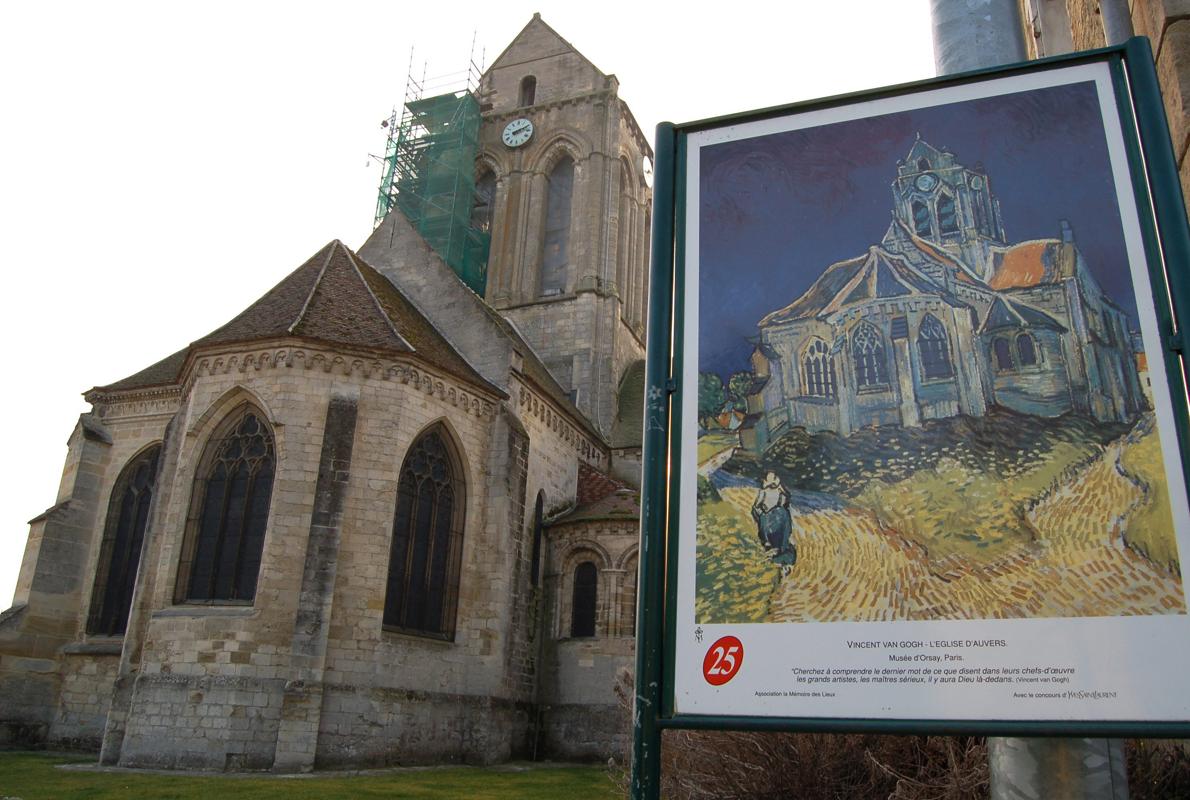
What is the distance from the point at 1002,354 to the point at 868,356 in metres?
0.48

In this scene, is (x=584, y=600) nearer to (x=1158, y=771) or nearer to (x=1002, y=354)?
(x=1158, y=771)

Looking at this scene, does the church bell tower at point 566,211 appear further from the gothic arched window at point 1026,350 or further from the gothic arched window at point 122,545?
the gothic arched window at point 1026,350

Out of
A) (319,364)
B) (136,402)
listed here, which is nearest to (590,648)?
(319,364)

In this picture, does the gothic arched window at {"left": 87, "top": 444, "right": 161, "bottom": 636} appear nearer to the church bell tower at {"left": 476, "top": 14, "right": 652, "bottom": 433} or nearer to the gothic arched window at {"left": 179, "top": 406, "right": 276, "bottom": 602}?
the gothic arched window at {"left": 179, "top": 406, "right": 276, "bottom": 602}

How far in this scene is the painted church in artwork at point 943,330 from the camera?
10.9 feet

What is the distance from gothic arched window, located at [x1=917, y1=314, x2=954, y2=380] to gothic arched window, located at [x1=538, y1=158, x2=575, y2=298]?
2549 centimetres

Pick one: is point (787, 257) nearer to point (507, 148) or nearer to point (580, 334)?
point (580, 334)

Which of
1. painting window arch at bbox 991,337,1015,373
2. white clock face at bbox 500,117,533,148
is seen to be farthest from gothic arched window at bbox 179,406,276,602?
white clock face at bbox 500,117,533,148

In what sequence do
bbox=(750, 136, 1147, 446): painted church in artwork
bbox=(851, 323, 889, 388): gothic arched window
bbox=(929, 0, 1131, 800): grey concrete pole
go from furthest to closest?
bbox=(851, 323, 889, 388): gothic arched window, bbox=(750, 136, 1147, 446): painted church in artwork, bbox=(929, 0, 1131, 800): grey concrete pole

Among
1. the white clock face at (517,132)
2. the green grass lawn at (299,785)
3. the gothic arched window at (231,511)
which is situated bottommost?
the green grass lawn at (299,785)

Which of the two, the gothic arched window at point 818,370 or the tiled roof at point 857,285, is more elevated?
the tiled roof at point 857,285

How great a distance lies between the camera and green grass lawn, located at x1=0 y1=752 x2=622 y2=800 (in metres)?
11.0

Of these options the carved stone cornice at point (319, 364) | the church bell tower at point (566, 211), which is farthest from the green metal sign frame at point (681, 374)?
the church bell tower at point (566, 211)

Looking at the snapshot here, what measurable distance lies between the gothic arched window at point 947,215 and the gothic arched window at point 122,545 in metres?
19.2
